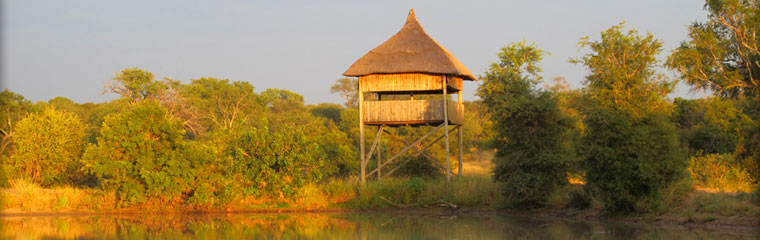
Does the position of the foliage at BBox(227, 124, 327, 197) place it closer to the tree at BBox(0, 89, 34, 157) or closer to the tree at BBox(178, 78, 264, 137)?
the tree at BBox(0, 89, 34, 157)

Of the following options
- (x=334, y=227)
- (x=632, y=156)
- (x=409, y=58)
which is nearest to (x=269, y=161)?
(x=334, y=227)

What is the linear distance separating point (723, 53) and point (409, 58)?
11545 millimetres

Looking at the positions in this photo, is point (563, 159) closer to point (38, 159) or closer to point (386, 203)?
point (386, 203)

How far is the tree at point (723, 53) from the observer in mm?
23953

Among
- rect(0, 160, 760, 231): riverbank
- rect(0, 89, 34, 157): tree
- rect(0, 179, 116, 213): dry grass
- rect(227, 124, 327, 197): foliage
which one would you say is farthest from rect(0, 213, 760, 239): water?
rect(0, 89, 34, 157): tree

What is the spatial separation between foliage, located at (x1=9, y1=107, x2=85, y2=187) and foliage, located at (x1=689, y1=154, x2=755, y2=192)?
23416 millimetres

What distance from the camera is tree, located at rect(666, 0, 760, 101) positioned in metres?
24.0

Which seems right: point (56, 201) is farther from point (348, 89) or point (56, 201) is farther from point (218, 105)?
point (348, 89)

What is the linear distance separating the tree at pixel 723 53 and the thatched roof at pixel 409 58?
8.07m

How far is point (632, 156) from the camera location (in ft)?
60.9

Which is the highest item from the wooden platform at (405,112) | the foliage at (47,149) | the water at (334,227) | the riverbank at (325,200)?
the wooden platform at (405,112)

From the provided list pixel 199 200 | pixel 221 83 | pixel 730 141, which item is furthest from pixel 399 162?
pixel 221 83

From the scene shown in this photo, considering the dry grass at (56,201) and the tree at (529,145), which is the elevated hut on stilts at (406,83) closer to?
the tree at (529,145)

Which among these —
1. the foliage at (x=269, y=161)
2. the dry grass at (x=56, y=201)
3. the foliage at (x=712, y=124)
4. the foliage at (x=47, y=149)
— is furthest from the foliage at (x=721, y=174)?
the foliage at (x=47, y=149)
